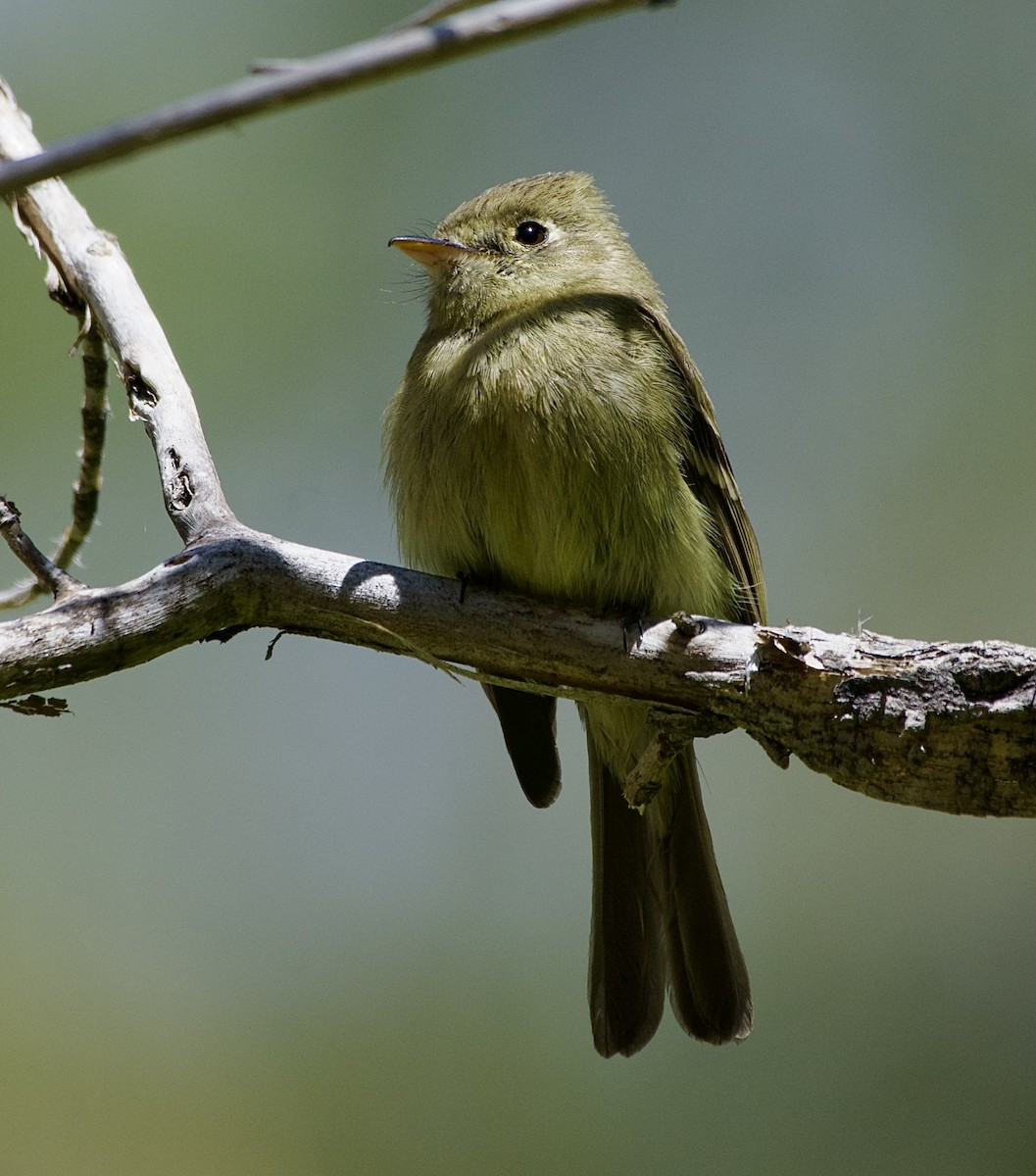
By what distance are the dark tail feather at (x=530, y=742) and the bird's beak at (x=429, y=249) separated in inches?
55.5

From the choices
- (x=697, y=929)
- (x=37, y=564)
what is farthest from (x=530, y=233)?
(x=697, y=929)

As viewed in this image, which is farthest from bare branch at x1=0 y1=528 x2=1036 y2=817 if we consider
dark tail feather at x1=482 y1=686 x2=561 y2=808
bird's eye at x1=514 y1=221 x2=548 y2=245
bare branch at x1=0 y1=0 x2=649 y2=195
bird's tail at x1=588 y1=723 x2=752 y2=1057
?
bird's eye at x1=514 y1=221 x2=548 y2=245

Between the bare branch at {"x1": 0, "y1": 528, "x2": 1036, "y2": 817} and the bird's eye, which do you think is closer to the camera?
the bare branch at {"x1": 0, "y1": 528, "x2": 1036, "y2": 817}

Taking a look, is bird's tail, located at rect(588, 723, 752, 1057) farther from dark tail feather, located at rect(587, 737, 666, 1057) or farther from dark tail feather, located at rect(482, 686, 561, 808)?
dark tail feather, located at rect(482, 686, 561, 808)

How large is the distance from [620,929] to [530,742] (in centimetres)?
64

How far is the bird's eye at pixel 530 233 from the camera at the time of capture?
14.1ft

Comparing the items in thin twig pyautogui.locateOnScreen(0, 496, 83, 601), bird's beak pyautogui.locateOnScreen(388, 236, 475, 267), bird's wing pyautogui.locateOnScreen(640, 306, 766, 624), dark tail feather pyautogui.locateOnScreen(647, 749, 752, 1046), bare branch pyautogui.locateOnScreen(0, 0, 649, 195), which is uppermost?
bird's beak pyautogui.locateOnScreen(388, 236, 475, 267)

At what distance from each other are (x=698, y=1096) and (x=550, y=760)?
229 centimetres

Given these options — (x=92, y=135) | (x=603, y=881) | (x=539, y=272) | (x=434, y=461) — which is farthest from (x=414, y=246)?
(x=92, y=135)

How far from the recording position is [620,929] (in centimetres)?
→ 395

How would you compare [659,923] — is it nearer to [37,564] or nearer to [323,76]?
[37,564]

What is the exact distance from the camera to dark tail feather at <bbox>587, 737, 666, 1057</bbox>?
12.7 ft

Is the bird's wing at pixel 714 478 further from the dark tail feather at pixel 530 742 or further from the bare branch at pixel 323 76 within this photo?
the bare branch at pixel 323 76

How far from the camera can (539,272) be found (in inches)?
164
